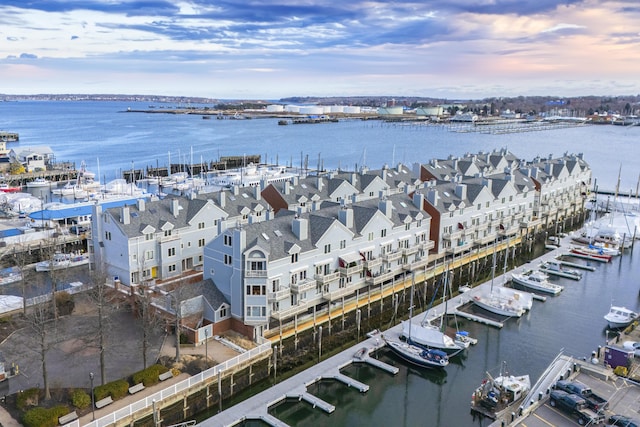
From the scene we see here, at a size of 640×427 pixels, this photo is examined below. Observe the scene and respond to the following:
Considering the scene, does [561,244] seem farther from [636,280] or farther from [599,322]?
[599,322]

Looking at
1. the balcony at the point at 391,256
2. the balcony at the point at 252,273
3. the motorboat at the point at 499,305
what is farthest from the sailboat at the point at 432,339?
the balcony at the point at 252,273

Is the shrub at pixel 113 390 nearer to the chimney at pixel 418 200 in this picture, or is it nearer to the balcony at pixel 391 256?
the balcony at pixel 391 256

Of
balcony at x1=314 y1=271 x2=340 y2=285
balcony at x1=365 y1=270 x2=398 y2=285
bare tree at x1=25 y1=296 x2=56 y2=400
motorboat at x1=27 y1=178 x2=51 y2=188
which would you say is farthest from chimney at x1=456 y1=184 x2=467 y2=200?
motorboat at x1=27 y1=178 x2=51 y2=188

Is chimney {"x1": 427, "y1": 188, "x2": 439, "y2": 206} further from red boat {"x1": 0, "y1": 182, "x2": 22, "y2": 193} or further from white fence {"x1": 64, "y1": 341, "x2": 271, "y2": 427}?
red boat {"x1": 0, "y1": 182, "x2": 22, "y2": 193}

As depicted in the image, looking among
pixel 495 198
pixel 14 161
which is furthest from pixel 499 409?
pixel 14 161

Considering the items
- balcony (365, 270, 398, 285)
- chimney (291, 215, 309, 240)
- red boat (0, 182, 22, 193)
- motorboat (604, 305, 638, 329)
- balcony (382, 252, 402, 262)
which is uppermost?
chimney (291, 215, 309, 240)

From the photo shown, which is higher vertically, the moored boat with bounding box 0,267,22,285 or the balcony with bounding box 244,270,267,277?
the balcony with bounding box 244,270,267,277

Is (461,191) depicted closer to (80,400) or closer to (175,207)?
(175,207)
